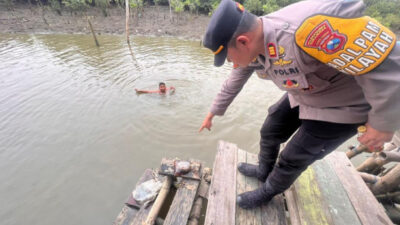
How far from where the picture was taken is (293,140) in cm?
150

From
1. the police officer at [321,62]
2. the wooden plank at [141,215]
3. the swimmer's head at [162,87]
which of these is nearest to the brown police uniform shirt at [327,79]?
the police officer at [321,62]

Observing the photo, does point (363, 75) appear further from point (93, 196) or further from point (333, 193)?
point (93, 196)

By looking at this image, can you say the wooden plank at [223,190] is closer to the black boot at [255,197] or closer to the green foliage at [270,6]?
the black boot at [255,197]

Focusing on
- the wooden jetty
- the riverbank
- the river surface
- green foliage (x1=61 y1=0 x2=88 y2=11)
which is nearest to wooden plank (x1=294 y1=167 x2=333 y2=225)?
the wooden jetty

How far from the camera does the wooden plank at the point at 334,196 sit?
5.89 ft

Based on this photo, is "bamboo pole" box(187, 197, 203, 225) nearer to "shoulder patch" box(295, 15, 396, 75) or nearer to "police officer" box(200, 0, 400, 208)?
"police officer" box(200, 0, 400, 208)

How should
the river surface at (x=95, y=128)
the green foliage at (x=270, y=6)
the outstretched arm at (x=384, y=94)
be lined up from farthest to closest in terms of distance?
the green foliage at (x=270, y=6) → the river surface at (x=95, y=128) → the outstretched arm at (x=384, y=94)

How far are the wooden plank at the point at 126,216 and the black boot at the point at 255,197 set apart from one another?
1.18m

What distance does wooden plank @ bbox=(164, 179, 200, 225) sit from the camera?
190cm

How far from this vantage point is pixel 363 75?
913 millimetres

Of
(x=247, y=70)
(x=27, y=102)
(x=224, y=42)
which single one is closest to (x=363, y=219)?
(x=247, y=70)

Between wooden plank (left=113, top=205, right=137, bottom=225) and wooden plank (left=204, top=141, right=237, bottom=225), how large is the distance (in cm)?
90

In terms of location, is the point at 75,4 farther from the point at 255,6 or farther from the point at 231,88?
the point at 231,88

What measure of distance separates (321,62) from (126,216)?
7.58ft
